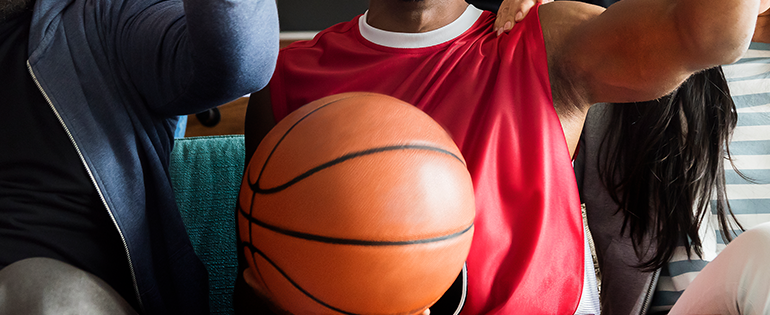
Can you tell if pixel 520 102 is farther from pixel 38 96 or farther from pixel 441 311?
pixel 38 96

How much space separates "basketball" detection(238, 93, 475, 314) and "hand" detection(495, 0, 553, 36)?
37cm

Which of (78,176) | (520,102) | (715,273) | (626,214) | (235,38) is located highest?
(235,38)

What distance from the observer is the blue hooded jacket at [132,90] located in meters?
0.66

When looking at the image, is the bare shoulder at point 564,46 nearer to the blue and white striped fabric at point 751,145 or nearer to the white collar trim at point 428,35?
the white collar trim at point 428,35

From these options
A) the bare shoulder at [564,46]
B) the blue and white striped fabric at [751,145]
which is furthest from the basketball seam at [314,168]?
the blue and white striped fabric at [751,145]

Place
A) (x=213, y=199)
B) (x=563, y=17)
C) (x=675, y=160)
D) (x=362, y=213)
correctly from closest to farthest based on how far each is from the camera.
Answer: (x=362, y=213), (x=563, y=17), (x=675, y=160), (x=213, y=199)

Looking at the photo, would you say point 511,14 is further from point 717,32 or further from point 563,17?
point 717,32

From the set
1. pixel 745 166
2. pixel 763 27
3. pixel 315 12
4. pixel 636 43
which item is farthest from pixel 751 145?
pixel 315 12

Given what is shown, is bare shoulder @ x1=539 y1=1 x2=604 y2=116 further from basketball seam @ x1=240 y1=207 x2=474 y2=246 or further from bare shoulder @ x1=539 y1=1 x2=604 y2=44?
basketball seam @ x1=240 y1=207 x2=474 y2=246

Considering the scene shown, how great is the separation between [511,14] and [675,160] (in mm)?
501

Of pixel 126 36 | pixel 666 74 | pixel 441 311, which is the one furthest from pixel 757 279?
pixel 126 36

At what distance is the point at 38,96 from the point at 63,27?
117 millimetres

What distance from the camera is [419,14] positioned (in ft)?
2.84

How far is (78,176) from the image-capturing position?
28.5 inches
